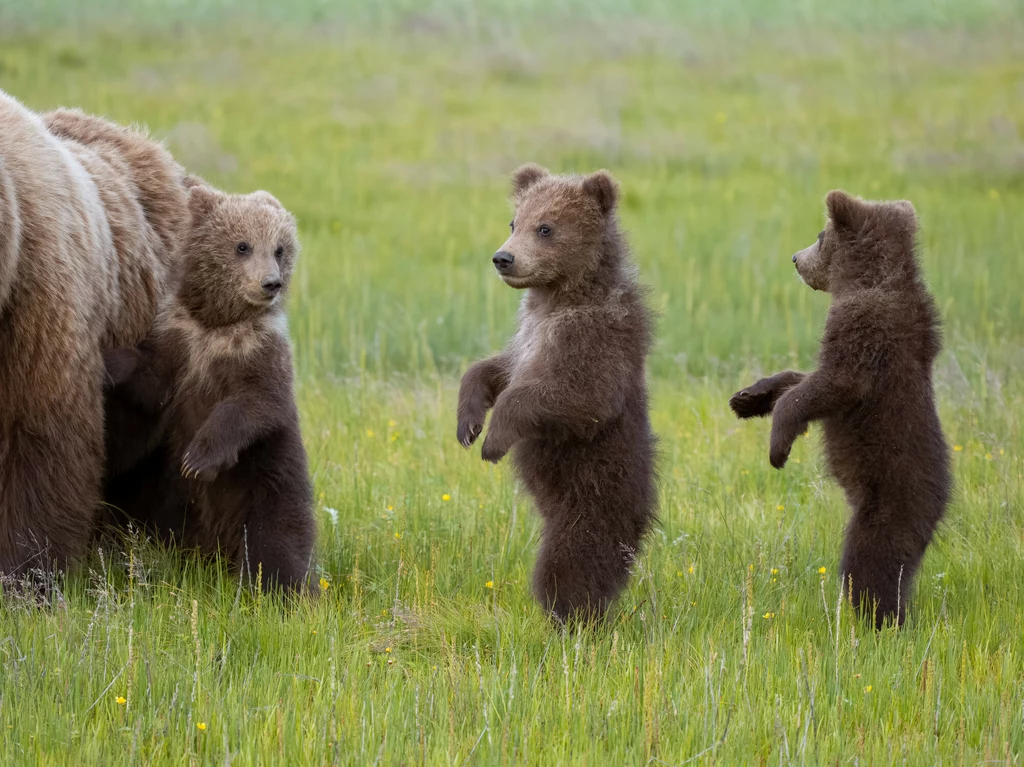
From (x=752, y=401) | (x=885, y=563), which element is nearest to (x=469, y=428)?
(x=752, y=401)

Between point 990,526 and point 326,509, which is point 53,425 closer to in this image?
point 326,509

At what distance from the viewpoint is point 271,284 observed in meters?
5.54

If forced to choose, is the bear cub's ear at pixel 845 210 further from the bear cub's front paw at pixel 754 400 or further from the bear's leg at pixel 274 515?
the bear's leg at pixel 274 515

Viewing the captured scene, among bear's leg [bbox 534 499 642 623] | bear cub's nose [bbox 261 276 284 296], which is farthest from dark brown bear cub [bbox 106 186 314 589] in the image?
bear's leg [bbox 534 499 642 623]

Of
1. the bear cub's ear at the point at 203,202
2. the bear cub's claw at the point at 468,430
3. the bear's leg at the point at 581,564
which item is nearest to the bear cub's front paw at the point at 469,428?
the bear cub's claw at the point at 468,430

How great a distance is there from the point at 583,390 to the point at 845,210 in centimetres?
135

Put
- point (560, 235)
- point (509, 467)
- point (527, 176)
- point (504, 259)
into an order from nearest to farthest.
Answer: point (504, 259) < point (560, 235) < point (527, 176) < point (509, 467)

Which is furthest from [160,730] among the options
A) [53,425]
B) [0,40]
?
[0,40]

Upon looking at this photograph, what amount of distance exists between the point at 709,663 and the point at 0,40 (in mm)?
23349

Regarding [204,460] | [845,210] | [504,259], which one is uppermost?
[845,210]

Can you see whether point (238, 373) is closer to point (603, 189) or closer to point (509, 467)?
point (509, 467)

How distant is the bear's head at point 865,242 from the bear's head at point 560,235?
2.96ft

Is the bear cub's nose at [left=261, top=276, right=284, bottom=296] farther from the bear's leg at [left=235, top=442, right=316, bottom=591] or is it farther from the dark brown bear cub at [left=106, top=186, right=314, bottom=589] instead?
the bear's leg at [left=235, top=442, right=316, bottom=591]

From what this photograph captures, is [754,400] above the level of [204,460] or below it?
above
